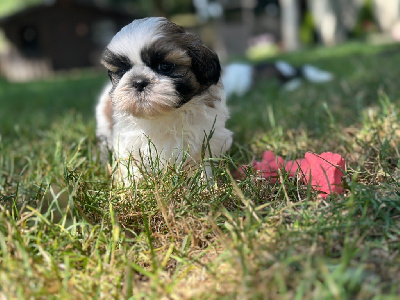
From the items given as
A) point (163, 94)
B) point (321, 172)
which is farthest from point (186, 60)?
point (321, 172)

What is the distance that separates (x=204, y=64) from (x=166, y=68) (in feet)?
0.76

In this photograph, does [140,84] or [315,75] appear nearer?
[140,84]

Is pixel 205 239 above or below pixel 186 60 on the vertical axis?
below

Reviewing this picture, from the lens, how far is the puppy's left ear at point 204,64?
2291 millimetres

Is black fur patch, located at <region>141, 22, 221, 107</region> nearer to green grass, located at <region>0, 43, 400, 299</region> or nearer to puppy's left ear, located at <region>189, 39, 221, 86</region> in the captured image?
puppy's left ear, located at <region>189, 39, 221, 86</region>

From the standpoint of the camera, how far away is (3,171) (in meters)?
2.56

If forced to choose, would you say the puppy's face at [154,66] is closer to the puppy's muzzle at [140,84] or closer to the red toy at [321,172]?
the puppy's muzzle at [140,84]

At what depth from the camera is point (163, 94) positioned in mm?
2148

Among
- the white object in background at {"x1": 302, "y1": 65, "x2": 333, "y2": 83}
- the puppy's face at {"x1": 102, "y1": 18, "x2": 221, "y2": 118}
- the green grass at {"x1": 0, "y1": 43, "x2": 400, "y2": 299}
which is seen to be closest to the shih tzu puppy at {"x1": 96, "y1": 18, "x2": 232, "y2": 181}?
the puppy's face at {"x1": 102, "y1": 18, "x2": 221, "y2": 118}

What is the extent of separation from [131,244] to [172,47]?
1.07 meters

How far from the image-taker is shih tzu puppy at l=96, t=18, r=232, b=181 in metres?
2.15

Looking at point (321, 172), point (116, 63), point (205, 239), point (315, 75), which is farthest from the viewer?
point (315, 75)

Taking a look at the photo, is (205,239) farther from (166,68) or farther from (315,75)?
(315,75)

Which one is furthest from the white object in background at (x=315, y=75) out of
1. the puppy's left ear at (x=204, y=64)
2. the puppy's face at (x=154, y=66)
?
the puppy's face at (x=154, y=66)
